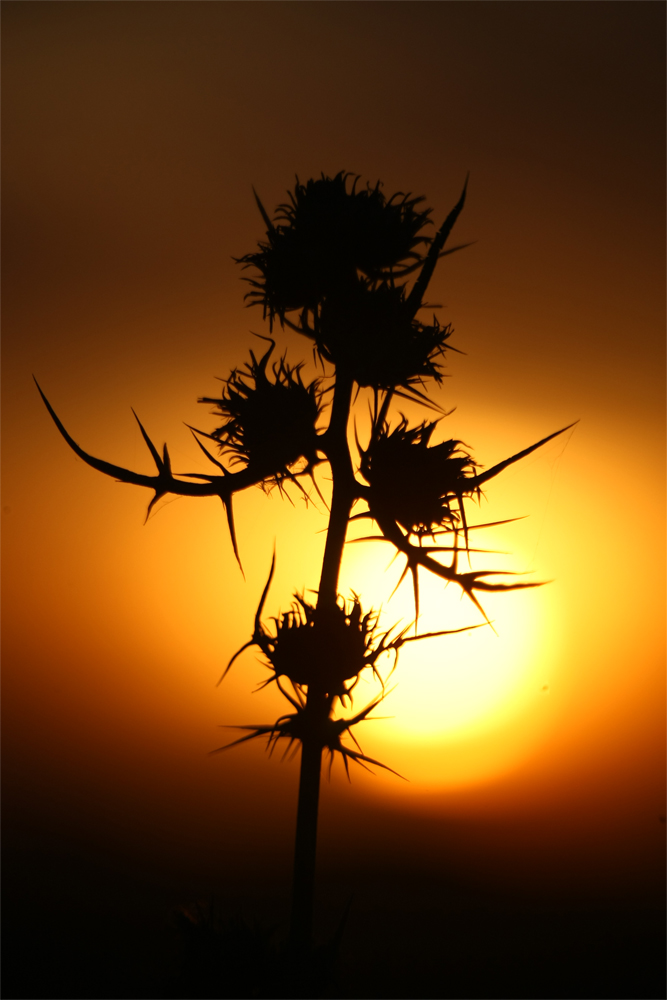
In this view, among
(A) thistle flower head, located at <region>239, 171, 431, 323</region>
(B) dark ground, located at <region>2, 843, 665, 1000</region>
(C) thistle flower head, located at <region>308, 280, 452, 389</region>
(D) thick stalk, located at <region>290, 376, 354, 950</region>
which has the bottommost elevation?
(B) dark ground, located at <region>2, 843, 665, 1000</region>

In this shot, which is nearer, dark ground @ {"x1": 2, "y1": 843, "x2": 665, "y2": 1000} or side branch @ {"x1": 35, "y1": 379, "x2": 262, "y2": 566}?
side branch @ {"x1": 35, "y1": 379, "x2": 262, "y2": 566}

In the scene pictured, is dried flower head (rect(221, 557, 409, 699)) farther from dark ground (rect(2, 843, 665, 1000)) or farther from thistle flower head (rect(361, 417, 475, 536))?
dark ground (rect(2, 843, 665, 1000))

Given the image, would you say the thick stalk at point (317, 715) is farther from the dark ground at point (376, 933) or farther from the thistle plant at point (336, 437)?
the dark ground at point (376, 933)

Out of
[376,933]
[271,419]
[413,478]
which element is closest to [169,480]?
[271,419]

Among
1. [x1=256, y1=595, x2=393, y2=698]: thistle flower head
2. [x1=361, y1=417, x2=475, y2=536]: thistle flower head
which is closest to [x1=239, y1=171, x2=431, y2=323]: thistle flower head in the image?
[x1=361, y1=417, x2=475, y2=536]: thistle flower head

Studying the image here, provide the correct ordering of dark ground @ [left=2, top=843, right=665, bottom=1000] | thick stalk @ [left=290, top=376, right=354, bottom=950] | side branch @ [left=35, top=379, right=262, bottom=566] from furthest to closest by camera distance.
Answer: dark ground @ [left=2, top=843, right=665, bottom=1000], thick stalk @ [left=290, top=376, right=354, bottom=950], side branch @ [left=35, top=379, right=262, bottom=566]
